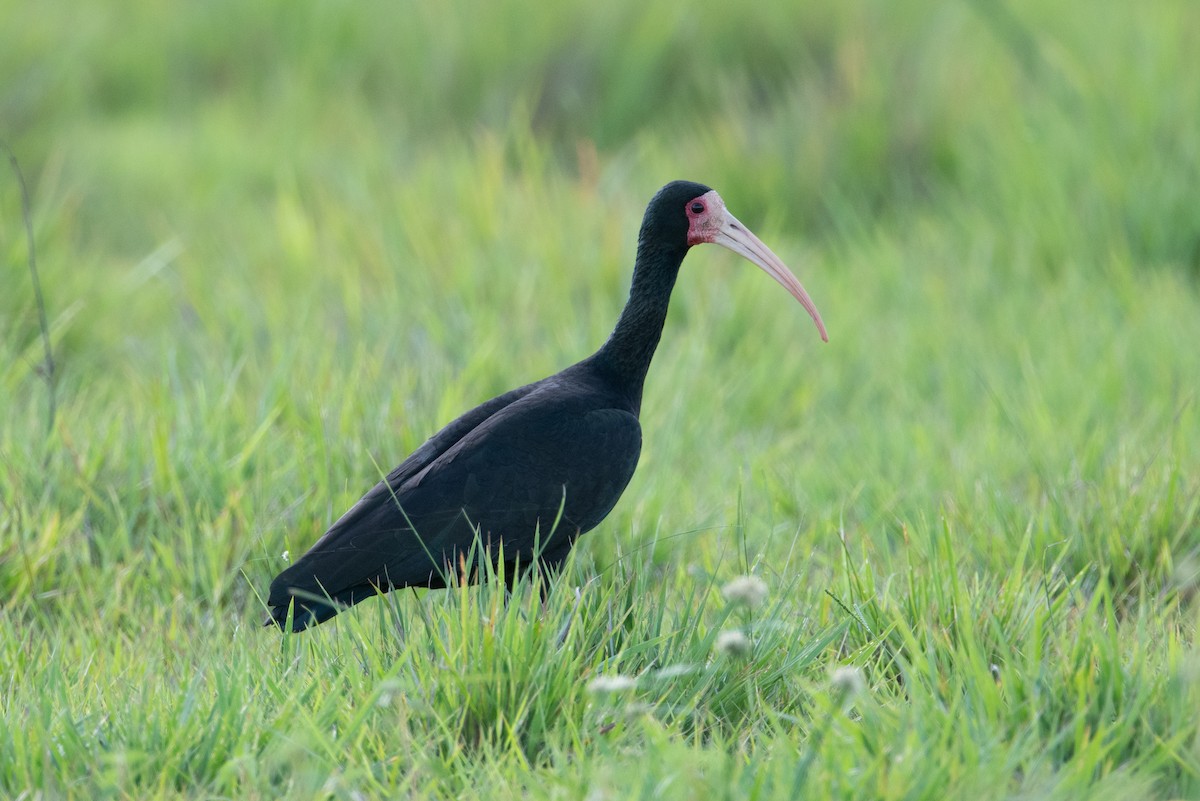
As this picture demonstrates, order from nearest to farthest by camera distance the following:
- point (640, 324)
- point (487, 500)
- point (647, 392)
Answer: point (487, 500), point (640, 324), point (647, 392)

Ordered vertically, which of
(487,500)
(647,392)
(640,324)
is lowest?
(647,392)

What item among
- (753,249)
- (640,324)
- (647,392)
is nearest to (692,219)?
(753,249)

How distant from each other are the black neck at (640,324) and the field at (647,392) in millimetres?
474

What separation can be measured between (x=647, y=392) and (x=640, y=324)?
4.39ft

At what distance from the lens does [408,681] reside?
109 inches

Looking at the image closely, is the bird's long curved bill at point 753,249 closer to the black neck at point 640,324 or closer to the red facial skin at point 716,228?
the red facial skin at point 716,228

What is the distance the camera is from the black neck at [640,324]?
3.80 m

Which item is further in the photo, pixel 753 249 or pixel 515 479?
pixel 753 249

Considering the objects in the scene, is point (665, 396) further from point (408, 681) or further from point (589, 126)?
point (589, 126)

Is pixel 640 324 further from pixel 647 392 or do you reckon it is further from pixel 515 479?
pixel 647 392

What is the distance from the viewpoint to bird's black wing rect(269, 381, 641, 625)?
320cm

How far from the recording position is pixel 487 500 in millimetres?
3322

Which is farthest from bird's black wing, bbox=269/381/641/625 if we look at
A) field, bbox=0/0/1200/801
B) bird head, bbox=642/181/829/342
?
A: bird head, bbox=642/181/829/342

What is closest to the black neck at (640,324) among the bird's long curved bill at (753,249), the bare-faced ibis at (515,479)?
the bare-faced ibis at (515,479)
